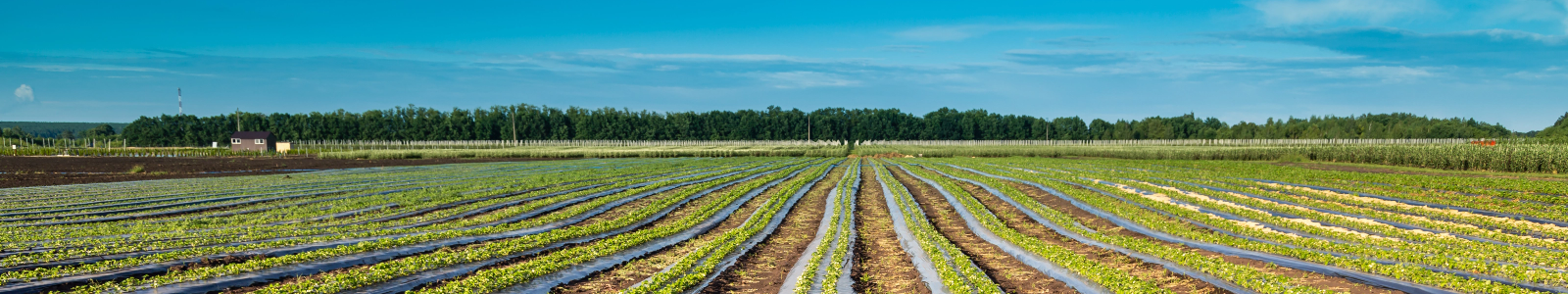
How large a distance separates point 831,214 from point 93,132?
174740 millimetres

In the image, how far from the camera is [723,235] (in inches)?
546

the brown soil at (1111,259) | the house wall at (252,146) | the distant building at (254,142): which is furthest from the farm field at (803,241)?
the distant building at (254,142)

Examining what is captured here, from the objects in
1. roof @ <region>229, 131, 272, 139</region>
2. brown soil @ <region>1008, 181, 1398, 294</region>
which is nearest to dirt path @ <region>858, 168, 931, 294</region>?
brown soil @ <region>1008, 181, 1398, 294</region>

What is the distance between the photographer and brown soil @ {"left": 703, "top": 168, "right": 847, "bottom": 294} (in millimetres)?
9617

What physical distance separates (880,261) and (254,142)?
352ft

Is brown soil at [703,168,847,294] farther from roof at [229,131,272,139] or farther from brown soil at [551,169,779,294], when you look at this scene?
roof at [229,131,272,139]

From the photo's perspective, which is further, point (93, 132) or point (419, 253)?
point (93, 132)

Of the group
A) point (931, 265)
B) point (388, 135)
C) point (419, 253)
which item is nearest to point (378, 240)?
point (419, 253)

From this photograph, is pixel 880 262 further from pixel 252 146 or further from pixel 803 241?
pixel 252 146

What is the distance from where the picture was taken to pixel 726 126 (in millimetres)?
142750

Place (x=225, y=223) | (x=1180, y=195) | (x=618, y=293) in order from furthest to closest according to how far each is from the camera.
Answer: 1. (x=1180, y=195)
2. (x=225, y=223)
3. (x=618, y=293)

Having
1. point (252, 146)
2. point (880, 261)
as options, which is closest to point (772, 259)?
point (880, 261)

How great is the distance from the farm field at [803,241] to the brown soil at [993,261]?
54 mm

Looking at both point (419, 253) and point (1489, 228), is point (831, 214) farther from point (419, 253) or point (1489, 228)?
point (1489, 228)
